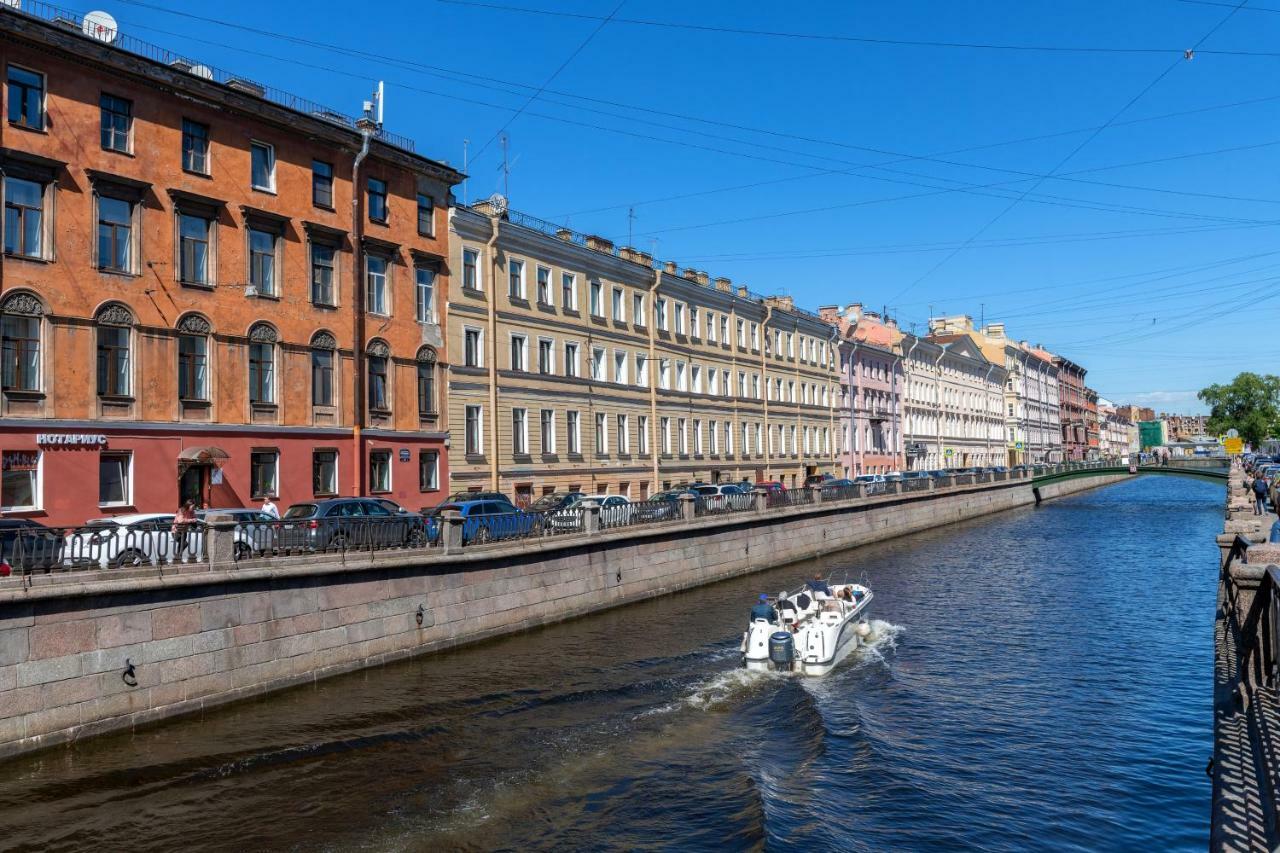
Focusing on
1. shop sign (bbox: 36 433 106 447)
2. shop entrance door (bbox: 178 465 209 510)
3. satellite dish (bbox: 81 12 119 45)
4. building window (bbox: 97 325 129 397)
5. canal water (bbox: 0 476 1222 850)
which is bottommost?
canal water (bbox: 0 476 1222 850)

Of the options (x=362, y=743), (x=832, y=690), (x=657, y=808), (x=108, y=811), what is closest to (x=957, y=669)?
(x=832, y=690)

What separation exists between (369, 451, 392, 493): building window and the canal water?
9503 millimetres

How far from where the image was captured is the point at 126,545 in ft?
45.9

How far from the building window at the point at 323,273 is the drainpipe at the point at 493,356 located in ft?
20.0

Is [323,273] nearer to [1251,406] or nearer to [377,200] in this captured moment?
[377,200]

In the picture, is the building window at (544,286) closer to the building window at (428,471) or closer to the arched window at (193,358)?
the building window at (428,471)

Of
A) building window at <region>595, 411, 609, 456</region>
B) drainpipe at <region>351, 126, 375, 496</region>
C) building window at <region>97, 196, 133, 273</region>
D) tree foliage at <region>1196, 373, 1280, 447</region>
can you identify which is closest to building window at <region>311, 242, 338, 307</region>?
drainpipe at <region>351, 126, 375, 496</region>

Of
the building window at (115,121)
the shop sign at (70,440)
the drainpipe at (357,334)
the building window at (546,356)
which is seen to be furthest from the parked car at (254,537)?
the building window at (546,356)

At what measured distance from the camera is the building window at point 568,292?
3556 cm

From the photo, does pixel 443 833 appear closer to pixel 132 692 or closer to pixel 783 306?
pixel 132 692

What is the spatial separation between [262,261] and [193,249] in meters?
2.00

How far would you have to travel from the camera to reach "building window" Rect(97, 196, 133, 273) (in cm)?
2117

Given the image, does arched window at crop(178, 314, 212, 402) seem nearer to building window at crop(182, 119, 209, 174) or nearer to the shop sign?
the shop sign

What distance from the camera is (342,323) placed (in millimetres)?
26797
